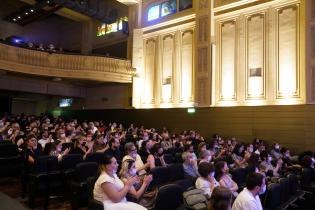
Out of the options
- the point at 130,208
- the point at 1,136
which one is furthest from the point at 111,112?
the point at 130,208

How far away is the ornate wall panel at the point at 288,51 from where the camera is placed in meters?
10.4

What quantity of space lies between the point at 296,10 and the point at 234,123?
457 centimetres

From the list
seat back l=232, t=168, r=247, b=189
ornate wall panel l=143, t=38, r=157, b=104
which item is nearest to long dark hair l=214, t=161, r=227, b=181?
seat back l=232, t=168, r=247, b=189

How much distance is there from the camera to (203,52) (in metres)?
12.7

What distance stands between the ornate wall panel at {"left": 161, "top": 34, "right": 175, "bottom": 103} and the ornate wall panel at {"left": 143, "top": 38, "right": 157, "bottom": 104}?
632 millimetres

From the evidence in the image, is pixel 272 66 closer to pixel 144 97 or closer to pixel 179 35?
pixel 179 35

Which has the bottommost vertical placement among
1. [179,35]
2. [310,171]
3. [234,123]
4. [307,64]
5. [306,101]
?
[310,171]

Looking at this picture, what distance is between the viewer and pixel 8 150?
257 inches

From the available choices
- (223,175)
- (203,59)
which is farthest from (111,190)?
(203,59)

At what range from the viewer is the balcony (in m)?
12.4

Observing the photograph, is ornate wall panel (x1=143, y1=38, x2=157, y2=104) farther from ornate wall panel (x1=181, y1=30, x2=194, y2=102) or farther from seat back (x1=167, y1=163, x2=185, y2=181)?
seat back (x1=167, y1=163, x2=185, y2=181)

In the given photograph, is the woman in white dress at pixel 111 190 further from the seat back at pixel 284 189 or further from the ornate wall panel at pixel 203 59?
the ornate wall panel at pixel 203 59

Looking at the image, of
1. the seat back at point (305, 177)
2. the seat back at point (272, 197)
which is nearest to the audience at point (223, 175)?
the seat back at point (272, 197)

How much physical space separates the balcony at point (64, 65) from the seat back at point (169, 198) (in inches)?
433
